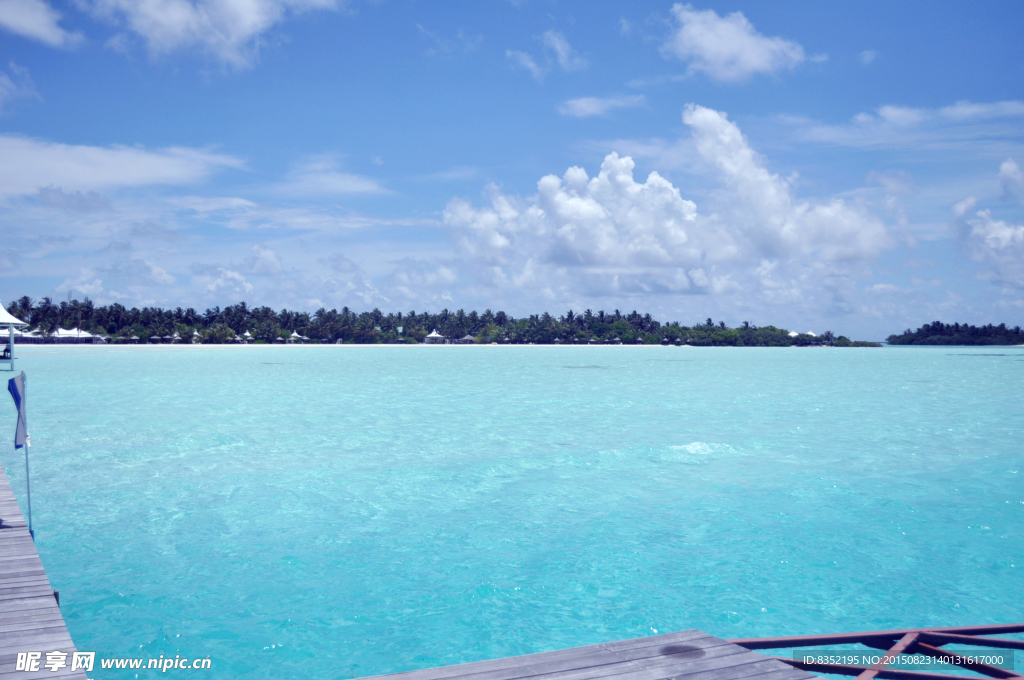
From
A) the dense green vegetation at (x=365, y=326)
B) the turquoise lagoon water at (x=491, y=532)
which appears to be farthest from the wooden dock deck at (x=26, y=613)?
the dense green vegetation at (x=365, y=326)

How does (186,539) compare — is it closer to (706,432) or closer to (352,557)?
(352,557)

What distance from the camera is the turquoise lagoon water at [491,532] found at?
6.65 metres

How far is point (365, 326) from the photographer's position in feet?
394

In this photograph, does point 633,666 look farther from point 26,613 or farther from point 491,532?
point 491,532

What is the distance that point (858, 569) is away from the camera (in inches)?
320

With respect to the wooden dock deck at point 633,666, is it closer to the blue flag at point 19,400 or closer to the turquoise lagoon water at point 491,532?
the turquoise lagoon water at point 491,532

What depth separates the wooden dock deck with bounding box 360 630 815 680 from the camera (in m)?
3.70

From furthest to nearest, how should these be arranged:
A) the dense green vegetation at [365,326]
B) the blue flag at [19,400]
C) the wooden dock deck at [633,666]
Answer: the dense green vegetation at [365,326]
the blue flag at [19,400]
the wooden dock deck at [633,666]

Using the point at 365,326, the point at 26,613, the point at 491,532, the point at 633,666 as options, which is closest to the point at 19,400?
the point at 26,613

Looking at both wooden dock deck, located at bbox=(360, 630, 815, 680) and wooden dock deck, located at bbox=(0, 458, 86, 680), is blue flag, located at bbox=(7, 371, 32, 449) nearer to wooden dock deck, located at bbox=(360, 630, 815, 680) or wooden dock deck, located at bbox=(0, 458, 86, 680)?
wooden dock deck, located at bbox=(0, 458, 86, 680)

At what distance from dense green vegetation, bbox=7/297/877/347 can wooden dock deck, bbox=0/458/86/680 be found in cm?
10016

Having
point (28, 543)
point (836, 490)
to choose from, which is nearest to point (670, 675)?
point (28, 543)

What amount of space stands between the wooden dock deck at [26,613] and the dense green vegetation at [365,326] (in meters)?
100

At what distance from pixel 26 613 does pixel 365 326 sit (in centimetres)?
11778
